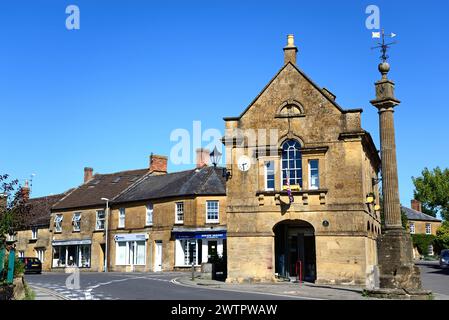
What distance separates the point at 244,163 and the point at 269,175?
1.53m

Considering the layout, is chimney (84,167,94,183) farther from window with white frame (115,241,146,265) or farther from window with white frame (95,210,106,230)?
window with white frame (115,241,146,265)

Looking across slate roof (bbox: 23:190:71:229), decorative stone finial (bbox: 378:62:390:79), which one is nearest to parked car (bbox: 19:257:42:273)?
slate roof (bbox: 23:190:71:229)

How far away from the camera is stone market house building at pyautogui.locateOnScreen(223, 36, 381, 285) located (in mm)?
24016

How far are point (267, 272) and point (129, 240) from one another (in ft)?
68.6

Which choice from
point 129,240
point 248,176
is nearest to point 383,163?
point 248,176

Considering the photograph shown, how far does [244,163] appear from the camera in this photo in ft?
85.9

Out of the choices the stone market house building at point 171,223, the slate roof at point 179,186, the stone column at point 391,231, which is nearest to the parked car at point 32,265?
the stone market house building at point 171,223

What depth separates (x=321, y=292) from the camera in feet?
63.5

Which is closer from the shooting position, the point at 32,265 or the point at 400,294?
the point at 400,294

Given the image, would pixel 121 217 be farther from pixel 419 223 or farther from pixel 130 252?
pixel 419 223

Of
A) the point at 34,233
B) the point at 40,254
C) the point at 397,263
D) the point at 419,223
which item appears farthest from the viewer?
the point at 419,223

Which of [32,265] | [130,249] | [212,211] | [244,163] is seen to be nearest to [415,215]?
[212,211]
